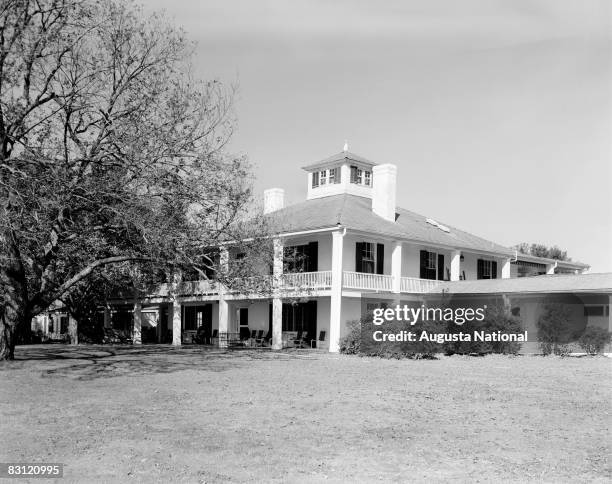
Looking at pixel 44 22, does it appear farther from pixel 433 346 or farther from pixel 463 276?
pixel 463 276

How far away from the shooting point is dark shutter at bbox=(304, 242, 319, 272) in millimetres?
34734

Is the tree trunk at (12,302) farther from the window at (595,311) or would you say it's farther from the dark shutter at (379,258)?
the window at (595,311)

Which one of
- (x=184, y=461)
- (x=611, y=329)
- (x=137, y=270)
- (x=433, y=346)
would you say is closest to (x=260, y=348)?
(x=137, y=270)

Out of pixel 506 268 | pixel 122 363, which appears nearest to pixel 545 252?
pixel 506 268

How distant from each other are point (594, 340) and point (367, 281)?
9.98 m

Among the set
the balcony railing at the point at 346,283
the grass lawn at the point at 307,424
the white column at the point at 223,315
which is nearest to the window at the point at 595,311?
the balcony railing at the point at 346,283

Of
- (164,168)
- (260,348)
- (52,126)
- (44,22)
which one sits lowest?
(260,348)

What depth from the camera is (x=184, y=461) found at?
28.8 ft

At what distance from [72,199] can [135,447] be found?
450 inches

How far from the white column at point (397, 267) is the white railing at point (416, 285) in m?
0.50

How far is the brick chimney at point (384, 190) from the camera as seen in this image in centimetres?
3625

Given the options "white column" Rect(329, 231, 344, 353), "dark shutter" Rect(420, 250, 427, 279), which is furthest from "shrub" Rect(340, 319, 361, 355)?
"dark shutter" Rect(420, 250, 427, 279)

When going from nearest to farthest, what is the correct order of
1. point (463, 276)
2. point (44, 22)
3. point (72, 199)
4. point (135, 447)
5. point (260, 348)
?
1. point (135, 447)
2. point (72, 199)
3. point (44, 22)
4. point (260, 348)
5. point (463, 276)

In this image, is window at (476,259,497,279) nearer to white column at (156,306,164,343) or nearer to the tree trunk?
white column at (156,306,164,343)
